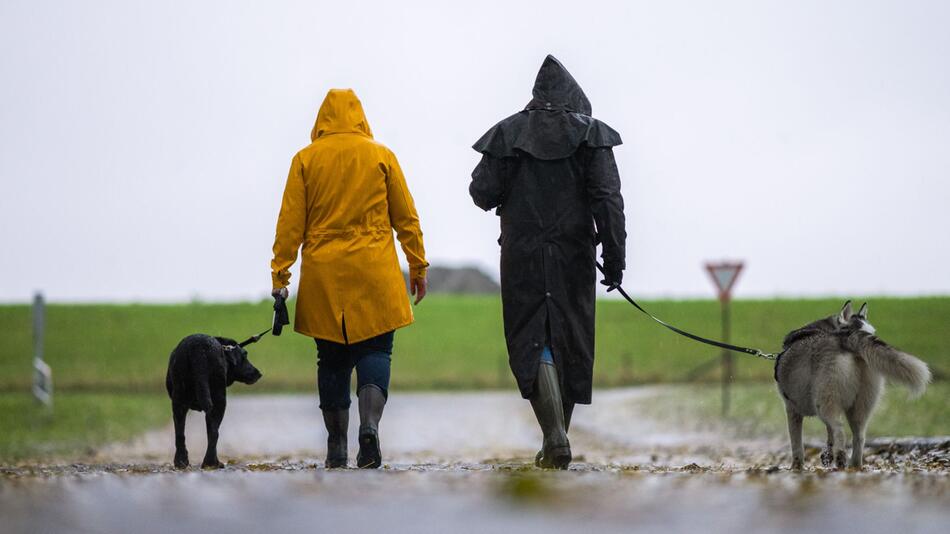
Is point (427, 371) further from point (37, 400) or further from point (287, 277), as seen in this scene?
point (287, 277)

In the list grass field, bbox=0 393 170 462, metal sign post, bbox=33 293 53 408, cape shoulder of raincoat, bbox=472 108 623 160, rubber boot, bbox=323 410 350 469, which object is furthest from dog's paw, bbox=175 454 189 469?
metal sign post, bbox=33 293 53 408

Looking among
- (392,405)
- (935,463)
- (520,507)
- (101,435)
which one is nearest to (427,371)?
(392,405)

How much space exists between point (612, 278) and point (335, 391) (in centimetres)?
204

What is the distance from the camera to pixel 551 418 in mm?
8445

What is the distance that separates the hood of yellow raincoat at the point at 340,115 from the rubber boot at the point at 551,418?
85.6 inches

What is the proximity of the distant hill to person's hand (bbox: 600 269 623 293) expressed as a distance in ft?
301

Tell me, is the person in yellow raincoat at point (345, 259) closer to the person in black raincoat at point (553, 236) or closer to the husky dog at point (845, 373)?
the person in black raincoat at point (553, 236)

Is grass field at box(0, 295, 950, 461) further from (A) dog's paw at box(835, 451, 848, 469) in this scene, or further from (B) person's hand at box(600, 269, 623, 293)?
(A) dog's paw at box(835, 451, 848, 469)

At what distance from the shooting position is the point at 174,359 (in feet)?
29.4

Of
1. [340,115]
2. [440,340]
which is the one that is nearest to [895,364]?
[340,115]

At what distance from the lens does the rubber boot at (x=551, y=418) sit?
830cm

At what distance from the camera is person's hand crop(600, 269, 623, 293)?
8789 millimetres

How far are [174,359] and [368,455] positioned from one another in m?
1.55

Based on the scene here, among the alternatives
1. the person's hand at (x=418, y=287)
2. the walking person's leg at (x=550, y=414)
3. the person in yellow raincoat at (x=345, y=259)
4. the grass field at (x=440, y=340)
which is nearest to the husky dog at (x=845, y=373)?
the walking person's leg at (x=550, y=414)
